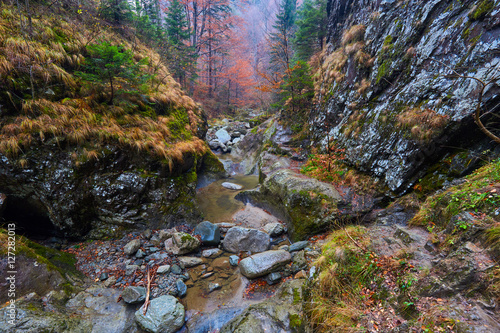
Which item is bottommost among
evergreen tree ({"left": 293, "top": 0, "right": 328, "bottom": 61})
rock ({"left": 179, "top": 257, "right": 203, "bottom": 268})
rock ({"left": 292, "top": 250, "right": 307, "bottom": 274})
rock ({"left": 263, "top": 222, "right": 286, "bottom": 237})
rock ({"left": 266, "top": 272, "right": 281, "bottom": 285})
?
rock ({"left": 179, "top": 257, "right": 203, "bottom": 268})

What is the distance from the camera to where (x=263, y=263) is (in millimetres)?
4859

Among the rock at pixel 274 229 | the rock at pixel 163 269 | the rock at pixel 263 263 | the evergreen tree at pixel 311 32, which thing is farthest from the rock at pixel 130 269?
the evergreen tree at pixel 311 32

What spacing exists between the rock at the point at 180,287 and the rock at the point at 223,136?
12.5m

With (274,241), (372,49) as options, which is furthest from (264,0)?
(274,241)

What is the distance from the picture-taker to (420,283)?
2.51 metres

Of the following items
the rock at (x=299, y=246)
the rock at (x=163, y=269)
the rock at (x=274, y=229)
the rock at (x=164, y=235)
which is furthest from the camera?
the rock at (x=274, y=229)

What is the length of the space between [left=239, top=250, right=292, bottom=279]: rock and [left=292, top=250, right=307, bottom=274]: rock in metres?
0.18

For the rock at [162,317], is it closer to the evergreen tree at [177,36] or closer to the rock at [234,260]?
the rock at [234,260]

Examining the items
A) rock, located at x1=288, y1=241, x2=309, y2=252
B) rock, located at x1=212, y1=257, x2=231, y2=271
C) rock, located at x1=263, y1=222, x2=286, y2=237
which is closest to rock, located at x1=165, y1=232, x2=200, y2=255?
rock, located at x1=212, y1=257, x2=231, y2=271

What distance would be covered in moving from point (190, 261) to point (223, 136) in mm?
12467

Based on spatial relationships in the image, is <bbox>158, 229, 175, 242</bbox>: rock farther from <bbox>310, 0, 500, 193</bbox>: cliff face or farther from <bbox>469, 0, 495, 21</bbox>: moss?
<bbox>469, 0, 495, 21</bbox>: moss

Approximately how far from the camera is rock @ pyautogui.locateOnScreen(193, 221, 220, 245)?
596cm

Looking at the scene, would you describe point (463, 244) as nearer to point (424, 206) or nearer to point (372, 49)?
point (424, 206)

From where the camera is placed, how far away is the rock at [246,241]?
581cm
